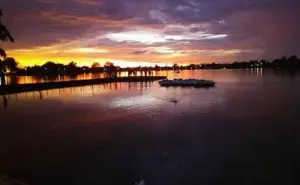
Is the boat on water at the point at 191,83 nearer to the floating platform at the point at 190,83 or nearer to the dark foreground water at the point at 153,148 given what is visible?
the floating platform at the point at 190,83

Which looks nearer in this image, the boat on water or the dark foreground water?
the dark foreground water

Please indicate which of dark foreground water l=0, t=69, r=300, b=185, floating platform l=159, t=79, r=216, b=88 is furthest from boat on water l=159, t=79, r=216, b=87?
dark foreground water l=0, t=69, r=300, b=185

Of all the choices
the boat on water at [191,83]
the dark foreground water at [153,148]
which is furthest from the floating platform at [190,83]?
the dark foreground water at [153,148]

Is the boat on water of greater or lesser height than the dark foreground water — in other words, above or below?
above

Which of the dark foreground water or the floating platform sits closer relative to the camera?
the dark foreground water

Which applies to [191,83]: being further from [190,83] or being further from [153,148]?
[153,148]

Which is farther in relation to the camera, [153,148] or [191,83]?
[191,83]

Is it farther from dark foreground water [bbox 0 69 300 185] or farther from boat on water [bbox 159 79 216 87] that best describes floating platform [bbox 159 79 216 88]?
dark foreground water [bbox 0 69 300 185]

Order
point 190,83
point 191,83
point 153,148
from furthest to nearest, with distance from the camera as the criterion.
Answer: point 190,83 < point 191,83 < point 153,148

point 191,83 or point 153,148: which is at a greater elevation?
point 191,83

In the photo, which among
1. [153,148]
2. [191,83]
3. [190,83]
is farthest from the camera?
[190,83]

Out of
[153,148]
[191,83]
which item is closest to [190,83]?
[191,83]

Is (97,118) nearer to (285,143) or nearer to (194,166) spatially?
(194,166)

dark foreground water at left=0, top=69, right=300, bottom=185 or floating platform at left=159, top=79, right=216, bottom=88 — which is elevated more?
floating platform at left=159, top=79, right=216, bottom=88
